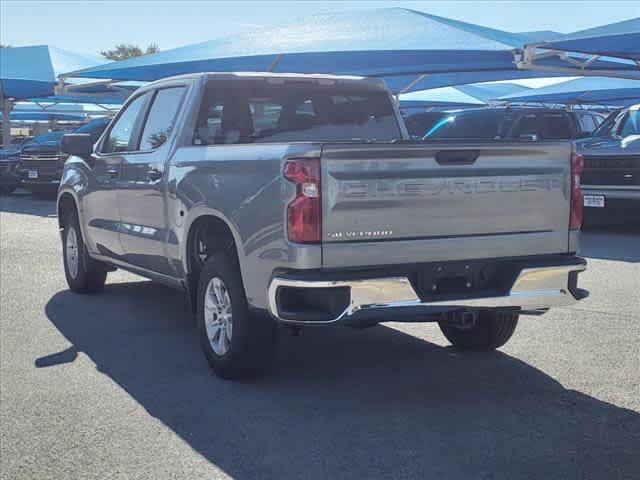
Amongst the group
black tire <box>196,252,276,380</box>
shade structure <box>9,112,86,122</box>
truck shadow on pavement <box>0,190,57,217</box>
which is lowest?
shade structure <box>9,112,86,122</box>

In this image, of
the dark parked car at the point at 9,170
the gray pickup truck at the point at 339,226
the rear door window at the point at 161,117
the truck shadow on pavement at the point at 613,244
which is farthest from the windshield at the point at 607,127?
the dark parked car at the point at 9,170

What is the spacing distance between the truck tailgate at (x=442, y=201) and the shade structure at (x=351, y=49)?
7.45 m

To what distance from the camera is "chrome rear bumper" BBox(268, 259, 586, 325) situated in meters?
4.68

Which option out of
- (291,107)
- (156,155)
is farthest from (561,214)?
(156,155)

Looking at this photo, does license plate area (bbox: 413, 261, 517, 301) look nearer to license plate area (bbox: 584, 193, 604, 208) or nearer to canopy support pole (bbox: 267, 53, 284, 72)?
license plate area (bbox: 584, 193, 604, 208)

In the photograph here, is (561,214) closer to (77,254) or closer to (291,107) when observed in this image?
(291,107)

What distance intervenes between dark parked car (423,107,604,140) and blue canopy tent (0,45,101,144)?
423 inches

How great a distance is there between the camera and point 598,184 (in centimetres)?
1254

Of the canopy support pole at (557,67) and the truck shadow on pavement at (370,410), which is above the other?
the canopy support pole at (557,67)

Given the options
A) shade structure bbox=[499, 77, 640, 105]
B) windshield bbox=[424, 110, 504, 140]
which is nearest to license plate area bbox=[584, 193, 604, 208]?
windshield bbox=[424, 110, 504, 140]

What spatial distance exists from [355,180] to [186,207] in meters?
1.59

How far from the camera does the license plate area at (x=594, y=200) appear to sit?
12508 mm

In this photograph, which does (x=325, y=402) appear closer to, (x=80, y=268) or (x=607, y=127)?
(x=80, y=268)

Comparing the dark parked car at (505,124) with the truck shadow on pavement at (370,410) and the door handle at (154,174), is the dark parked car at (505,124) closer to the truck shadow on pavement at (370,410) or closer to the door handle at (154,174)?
the truck shadow on pavement at (370,410)
